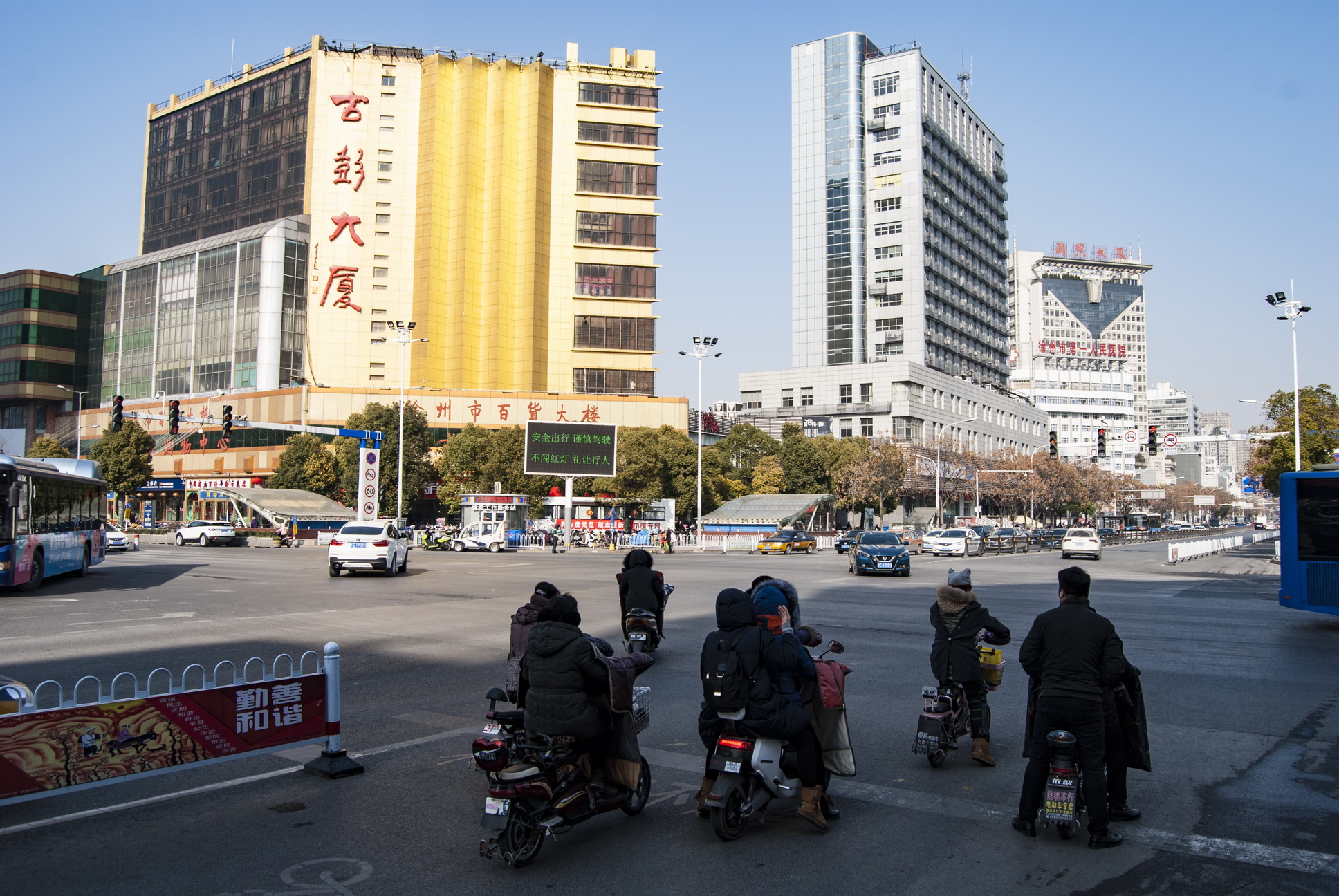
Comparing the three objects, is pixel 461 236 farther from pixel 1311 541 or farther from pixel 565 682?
pixel 565 682

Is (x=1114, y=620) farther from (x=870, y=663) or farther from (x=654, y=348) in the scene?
(x=654, y=348)

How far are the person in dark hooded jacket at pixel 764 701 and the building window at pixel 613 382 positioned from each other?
74.7m

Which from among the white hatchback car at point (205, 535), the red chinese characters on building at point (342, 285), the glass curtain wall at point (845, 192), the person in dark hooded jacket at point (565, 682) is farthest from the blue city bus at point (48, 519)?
the glass curtain wall at point (845, 192)

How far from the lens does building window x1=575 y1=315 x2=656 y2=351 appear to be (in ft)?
263

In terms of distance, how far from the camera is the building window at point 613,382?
3157 inches

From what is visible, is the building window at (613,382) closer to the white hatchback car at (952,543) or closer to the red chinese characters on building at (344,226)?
the red chinese characters on building at (344,226)

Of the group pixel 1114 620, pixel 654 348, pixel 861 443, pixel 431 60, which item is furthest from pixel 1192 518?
pixel 1114 620

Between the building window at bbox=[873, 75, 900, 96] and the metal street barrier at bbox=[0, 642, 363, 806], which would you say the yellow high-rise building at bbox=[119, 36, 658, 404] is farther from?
the metal street barrier at bbox=[0, 642, 363, 806]

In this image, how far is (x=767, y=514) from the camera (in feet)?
204

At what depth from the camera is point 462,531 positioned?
168 ft

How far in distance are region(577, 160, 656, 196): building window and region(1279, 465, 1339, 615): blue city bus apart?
7050cm

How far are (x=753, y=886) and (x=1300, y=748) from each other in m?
5.85

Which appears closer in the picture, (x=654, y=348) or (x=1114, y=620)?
(x=1114, y=620)

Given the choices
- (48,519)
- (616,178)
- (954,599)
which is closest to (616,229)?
(616,178)
